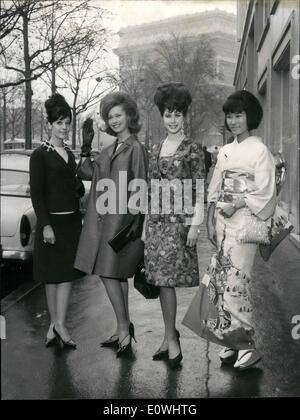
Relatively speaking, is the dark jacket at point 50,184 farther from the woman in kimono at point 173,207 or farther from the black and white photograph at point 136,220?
the woman in kimono at point 173,207

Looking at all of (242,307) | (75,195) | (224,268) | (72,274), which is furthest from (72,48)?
(242,307)

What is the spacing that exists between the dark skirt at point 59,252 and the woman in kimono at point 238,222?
3.18ft

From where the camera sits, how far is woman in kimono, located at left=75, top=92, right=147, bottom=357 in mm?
3545

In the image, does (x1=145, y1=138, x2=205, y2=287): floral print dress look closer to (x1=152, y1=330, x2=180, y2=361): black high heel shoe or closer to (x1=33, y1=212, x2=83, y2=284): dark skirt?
(x1=152, y1=330, x2=180, y2=361): black high heel shoe

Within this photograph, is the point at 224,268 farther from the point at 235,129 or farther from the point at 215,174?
the point at 235,129

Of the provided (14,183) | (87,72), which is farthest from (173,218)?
(14,183)

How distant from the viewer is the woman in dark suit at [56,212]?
3623 mm

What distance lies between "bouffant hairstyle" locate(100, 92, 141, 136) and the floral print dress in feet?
1.02

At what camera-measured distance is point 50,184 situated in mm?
3666

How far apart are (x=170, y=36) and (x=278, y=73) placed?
7473 mm

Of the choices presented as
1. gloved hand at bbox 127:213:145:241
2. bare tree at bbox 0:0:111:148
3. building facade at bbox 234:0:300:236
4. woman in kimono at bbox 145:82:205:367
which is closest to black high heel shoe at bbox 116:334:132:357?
woman in kimono at bbox 145:82:205:367

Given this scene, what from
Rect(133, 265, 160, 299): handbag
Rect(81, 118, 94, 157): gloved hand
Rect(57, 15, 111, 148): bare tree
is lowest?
Rect(133, 265, 160, 299): handbag
